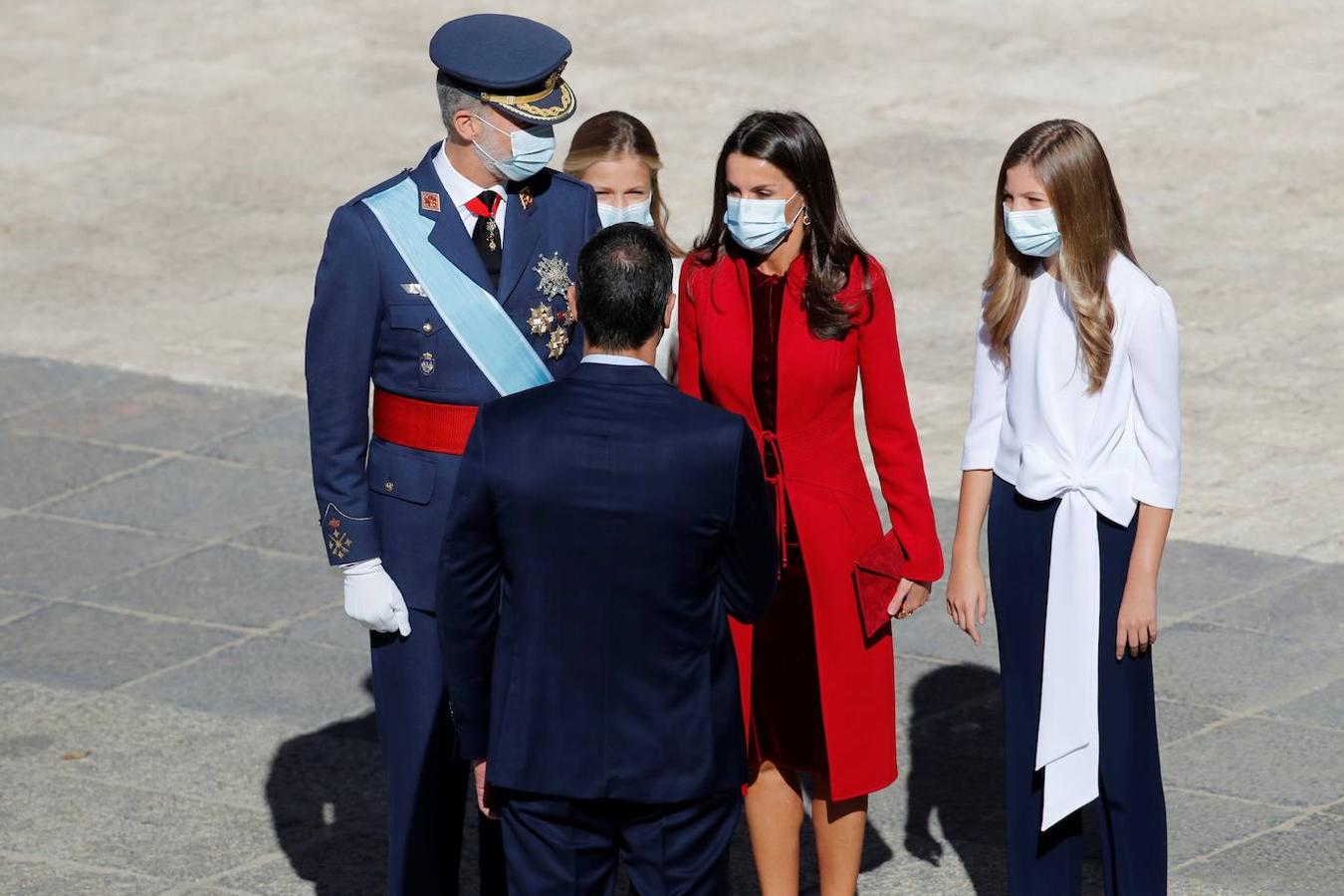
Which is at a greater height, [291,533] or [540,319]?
[540,319]

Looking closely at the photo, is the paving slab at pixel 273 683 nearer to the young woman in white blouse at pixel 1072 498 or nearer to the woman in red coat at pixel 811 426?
the woman in red coat at pixel 811 426

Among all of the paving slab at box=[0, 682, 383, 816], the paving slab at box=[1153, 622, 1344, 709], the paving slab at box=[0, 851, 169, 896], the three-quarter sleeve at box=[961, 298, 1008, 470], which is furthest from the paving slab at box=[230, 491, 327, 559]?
the three-quarter sleeve at box=[961, 298, 1008, 470]

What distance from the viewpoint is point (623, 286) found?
13.0 feet

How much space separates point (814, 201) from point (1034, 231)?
1.76 ft

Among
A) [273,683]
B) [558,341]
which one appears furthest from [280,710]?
[558,341]

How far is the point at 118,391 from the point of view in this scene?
10.0 meters

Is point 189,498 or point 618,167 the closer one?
point 618,167

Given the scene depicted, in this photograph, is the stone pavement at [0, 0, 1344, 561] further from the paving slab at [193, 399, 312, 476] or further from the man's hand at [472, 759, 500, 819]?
the man's hand at [472, 759, 500, 819]

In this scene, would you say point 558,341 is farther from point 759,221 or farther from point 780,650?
point 780,650

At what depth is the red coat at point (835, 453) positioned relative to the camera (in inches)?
198

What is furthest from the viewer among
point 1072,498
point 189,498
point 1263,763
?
point 189,498

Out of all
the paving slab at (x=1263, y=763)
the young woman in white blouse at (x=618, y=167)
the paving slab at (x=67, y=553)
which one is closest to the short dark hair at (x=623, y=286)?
the young woman in white blouse at (x=618, y=167)

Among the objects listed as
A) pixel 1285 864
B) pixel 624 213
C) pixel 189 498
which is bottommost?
pixel 1285 864

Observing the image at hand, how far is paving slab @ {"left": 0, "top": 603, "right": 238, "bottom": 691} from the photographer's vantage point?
7.15 meters
